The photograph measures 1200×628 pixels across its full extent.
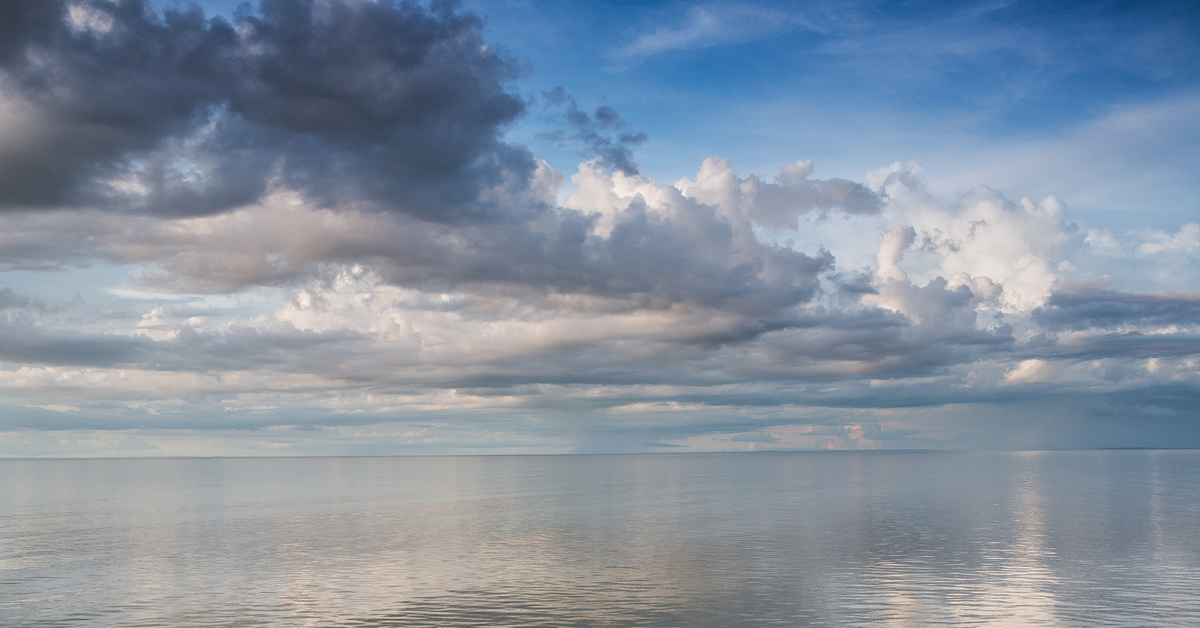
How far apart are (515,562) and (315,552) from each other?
2113cm

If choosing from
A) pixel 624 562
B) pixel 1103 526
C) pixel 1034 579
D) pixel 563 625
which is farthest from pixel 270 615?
pixel 1103 526

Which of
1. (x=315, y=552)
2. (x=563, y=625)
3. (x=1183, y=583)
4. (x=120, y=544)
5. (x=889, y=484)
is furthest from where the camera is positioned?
(x=889, y=484)

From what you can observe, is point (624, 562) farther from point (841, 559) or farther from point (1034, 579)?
point (1034, 579)

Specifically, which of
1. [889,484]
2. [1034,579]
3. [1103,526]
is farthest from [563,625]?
[889,484]

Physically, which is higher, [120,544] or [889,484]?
[120,544]

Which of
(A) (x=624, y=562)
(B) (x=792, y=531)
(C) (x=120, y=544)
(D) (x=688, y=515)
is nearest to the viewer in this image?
(A) (x=624, y=562)

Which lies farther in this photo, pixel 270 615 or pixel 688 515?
pixel 688 515

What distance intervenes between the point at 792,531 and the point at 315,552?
50985 mm

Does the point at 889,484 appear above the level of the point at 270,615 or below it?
below

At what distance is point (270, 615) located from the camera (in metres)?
50.1

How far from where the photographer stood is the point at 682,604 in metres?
51.4

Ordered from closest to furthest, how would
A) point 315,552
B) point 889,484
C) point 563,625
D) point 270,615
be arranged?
point 563,625
point 270,615
point 315,552
point 889,484

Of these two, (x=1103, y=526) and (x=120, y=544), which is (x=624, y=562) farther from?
(x=1103, y=526)

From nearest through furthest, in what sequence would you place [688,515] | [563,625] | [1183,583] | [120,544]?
[563,625]
[1183,583]
[120,544]
[688,515]
